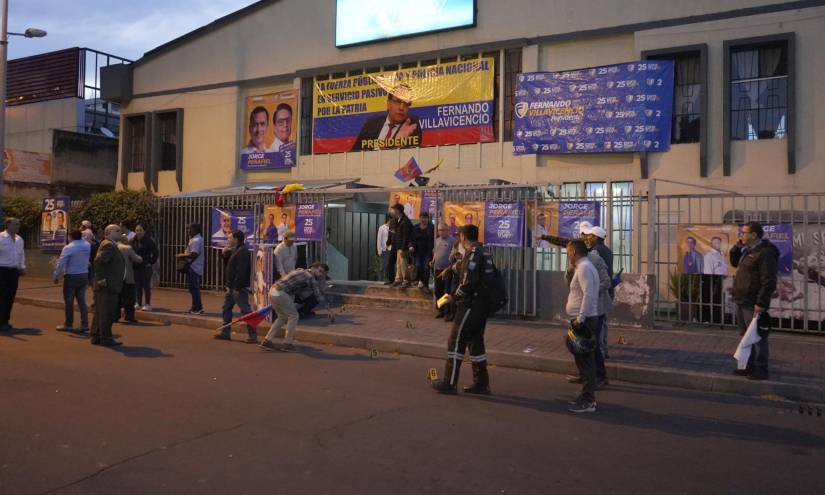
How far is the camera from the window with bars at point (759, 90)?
49.8 ft

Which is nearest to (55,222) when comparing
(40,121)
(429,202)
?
(429,202)

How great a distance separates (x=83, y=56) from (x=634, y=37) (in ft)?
81.7

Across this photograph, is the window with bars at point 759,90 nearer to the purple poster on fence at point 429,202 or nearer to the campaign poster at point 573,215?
the campaign poster at point 573,215

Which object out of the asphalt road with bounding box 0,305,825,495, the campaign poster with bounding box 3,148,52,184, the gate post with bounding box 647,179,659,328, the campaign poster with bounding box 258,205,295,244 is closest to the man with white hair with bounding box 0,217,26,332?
the asphalt road with bounding box 0,305,825,495

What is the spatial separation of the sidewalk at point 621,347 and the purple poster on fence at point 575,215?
170 centimetres

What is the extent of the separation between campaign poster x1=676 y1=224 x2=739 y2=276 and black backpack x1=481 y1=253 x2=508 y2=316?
547cm

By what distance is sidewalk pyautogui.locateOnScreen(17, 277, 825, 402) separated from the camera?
8117mm

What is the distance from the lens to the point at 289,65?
2181 centimetres

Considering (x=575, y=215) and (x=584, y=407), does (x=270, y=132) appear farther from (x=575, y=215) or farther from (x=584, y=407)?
(x=584, y=407)

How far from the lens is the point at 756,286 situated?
789cm

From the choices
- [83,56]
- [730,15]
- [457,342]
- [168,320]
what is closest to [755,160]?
[730,15]

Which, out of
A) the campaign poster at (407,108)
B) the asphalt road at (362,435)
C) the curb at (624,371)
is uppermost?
the campaign poster at (407,108)

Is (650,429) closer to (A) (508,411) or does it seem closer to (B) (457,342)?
(A) (508,411)

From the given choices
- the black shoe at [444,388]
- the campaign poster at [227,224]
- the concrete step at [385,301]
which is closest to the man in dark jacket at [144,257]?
the campaign poster at [227,224]
